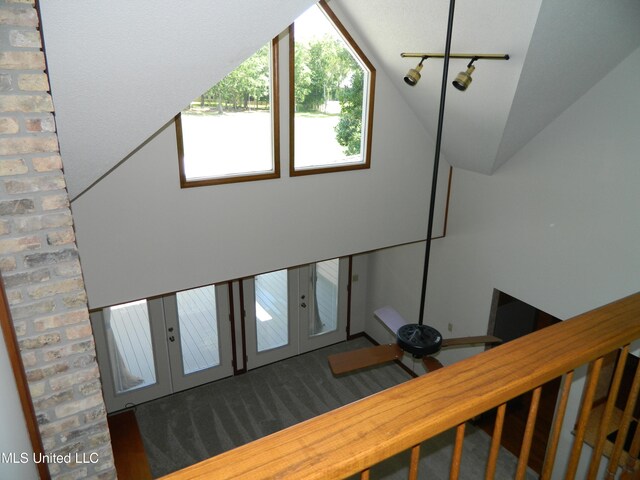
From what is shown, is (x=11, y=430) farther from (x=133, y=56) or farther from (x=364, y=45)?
(x=364, y=45)

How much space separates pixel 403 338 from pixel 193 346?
5056 millimetres

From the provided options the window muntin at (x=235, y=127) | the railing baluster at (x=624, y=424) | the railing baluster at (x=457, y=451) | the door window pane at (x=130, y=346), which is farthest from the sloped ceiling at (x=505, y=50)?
the door window pane at (x=130, y=346)

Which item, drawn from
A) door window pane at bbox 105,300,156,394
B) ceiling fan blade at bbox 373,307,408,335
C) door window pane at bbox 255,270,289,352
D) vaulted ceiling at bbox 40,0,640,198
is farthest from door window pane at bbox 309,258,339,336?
ceiling fan blade at bbox 373,307,408,335

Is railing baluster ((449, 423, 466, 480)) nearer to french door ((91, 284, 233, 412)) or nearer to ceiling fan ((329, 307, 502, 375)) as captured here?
ceiling fan ((329, 307, 502, 375))

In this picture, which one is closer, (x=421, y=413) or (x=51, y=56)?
(x=421, y=413)

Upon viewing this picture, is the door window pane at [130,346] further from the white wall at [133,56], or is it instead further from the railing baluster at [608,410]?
the railing baluster at [608,410]

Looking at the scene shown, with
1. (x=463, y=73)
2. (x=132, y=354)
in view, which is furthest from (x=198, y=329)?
(x=463, y=73)

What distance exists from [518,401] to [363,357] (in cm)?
435

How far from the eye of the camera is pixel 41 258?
197 cm

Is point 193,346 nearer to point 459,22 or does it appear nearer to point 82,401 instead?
point 82,401

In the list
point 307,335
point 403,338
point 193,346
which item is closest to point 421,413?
point 403,338

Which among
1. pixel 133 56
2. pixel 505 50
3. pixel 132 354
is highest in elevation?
pixel 505 50

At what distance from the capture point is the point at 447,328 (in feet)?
21.6

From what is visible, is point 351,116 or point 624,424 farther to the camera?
point 351,116
